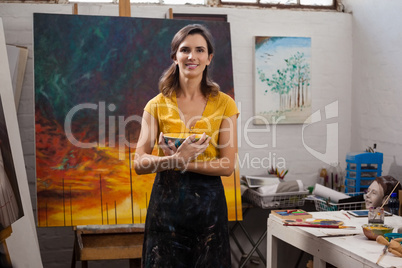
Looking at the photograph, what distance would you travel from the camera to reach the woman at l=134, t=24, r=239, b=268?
83.2 inches

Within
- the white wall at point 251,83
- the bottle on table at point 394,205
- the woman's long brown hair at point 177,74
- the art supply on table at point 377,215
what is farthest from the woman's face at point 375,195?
the woman's long brown hair at point 177,74

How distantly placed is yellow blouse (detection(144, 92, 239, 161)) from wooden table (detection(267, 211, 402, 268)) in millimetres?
682

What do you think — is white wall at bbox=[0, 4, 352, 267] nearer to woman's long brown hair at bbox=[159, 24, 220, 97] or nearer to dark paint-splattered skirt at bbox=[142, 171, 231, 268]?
woman's long brown hair at bbox=[159, 24, 220, 97]

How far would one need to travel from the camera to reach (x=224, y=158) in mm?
2186

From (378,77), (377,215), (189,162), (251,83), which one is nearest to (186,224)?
(189,162)

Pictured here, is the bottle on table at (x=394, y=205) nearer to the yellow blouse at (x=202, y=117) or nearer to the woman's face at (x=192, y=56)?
the yellow blouse at (x=202, y=117)

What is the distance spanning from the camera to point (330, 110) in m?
4.32

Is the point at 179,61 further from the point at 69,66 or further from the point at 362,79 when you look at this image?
the point at 362,79

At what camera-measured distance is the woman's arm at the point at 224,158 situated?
2.13m

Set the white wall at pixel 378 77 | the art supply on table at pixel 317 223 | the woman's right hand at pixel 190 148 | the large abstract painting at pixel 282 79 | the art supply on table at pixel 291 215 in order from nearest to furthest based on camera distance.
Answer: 1. the woman's right hand at pixel 190 148
2. the art supply on table at pixel 317 223
3. the art supply on table at pixel 291 215
4. the white wall at pixel 378 77
5. the large abstract painting at pixel 282 79

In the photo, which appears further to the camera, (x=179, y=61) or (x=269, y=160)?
(x=269, y=160)

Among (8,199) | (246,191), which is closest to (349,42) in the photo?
(246,191)

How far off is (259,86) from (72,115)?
63.4 inches

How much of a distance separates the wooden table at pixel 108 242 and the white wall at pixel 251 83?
821 millimetres
